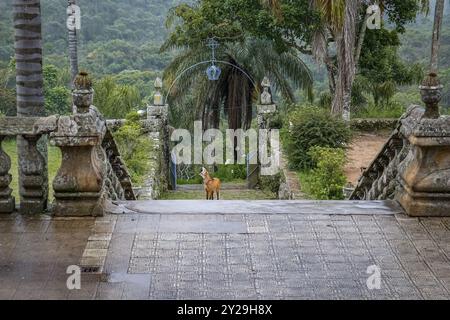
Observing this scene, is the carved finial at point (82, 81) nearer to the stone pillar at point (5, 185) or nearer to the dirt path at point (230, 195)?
the stone pillar at point (5, 185)

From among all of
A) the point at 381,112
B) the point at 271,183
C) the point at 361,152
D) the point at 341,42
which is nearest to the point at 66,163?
the point at 271,183

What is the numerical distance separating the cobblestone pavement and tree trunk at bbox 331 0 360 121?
13187 millimetres

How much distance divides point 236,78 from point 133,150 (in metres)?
8.74

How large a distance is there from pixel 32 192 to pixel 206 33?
17.5 m

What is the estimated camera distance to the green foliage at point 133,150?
16.6 m

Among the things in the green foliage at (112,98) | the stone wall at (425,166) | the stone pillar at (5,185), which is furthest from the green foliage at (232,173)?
the stone pillar at (5,185)

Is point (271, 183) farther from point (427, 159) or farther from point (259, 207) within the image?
point (427, 159)

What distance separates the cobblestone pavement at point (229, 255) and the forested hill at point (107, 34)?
2755 cm

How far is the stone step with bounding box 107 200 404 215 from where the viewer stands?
22.7 ft

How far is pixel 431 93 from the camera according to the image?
657 cm

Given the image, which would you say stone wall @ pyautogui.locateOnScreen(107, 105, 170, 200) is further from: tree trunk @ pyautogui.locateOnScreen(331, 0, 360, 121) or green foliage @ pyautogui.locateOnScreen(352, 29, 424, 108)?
green foliage @ pyautogui.locateOnScreen(352, 29, 424, 108)

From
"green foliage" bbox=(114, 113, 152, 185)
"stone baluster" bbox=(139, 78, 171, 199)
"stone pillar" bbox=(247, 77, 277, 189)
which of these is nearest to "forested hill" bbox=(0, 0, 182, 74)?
"stone baluster" bbox=(139, 78, 171, 199)

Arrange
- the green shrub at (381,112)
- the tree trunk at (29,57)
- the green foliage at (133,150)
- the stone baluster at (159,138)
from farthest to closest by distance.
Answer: the green shrub at (381,112) → the stone baluster at (159,138) → the green foliage at (133,150) → the tree trunk at (29,57)
